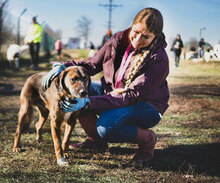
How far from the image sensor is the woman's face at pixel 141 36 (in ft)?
8.54

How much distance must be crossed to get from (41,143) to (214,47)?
247 centimetres

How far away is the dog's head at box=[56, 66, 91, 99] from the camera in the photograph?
104 inches

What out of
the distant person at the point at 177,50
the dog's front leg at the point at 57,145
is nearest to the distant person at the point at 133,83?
the dog's front leg at the point at 57,145

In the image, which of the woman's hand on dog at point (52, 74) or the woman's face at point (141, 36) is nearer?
the woman's face at point (141, 36)

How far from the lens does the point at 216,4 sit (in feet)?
10.7

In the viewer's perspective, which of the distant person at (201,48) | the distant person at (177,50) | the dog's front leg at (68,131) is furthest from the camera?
the distant person at (177,50)

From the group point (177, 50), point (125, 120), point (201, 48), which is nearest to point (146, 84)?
point (125, 120)

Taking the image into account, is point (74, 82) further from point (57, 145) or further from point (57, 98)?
point (57, 145)

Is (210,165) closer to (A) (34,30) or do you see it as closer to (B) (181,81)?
(B) (181,81)

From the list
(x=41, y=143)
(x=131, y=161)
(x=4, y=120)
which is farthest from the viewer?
(x=4, y=120)

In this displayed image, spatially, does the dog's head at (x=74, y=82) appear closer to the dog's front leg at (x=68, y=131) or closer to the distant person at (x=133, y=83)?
the distant person at (x=133, y=83)

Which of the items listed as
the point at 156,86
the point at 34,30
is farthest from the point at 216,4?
the point at 34,30

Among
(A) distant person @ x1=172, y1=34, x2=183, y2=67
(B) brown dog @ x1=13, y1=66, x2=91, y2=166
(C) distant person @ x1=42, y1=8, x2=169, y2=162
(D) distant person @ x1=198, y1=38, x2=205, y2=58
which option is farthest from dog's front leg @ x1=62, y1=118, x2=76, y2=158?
(A) distant person @ x1=172, y1=34, x2=183, y2=67

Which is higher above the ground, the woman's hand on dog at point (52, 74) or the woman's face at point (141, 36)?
the woman's face at point (141, 36)
